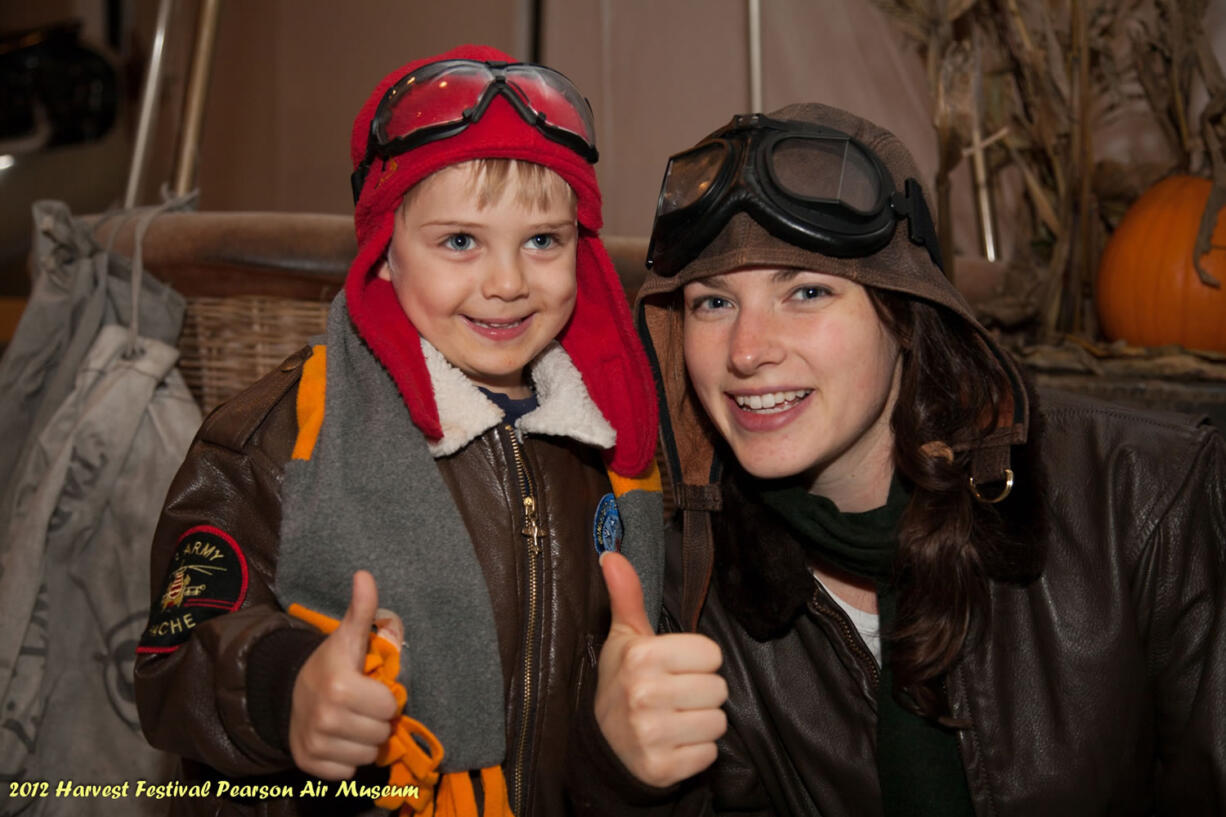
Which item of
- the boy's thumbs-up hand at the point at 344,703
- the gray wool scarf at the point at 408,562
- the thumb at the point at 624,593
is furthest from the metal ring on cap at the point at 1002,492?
the boy's thumbs-up hand at the point at 344,703

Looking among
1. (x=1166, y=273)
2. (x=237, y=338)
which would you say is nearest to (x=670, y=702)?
(x=237, y=338)

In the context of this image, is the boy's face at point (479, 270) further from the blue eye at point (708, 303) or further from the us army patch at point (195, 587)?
the us army patch at point (195, 587)

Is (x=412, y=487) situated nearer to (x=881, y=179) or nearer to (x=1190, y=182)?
(x=881, y=179)

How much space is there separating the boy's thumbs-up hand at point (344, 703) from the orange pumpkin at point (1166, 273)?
2.56 metres

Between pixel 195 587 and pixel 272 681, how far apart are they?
253mm

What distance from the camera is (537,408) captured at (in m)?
1.87

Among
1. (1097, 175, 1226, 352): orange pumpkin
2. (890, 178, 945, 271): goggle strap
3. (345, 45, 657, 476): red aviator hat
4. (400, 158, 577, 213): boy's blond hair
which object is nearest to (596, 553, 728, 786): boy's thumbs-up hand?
(345, 45, 657, 476): red aviator hat

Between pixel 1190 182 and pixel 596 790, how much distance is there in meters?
2.55

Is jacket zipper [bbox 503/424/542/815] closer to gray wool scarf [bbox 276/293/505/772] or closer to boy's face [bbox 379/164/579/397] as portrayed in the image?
gray wool scarf [bbox 276/293/505/772]

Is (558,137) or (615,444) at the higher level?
(558,137)

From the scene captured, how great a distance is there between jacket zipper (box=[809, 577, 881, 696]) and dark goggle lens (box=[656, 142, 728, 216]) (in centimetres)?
73

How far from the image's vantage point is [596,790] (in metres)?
1.57

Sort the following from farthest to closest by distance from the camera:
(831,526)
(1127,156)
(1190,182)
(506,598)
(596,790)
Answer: (1127,156) → (1190,182) → (831,526) → (506,598) → (596,790)

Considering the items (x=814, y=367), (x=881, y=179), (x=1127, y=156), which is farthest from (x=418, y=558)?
(x=1127, y=156)
